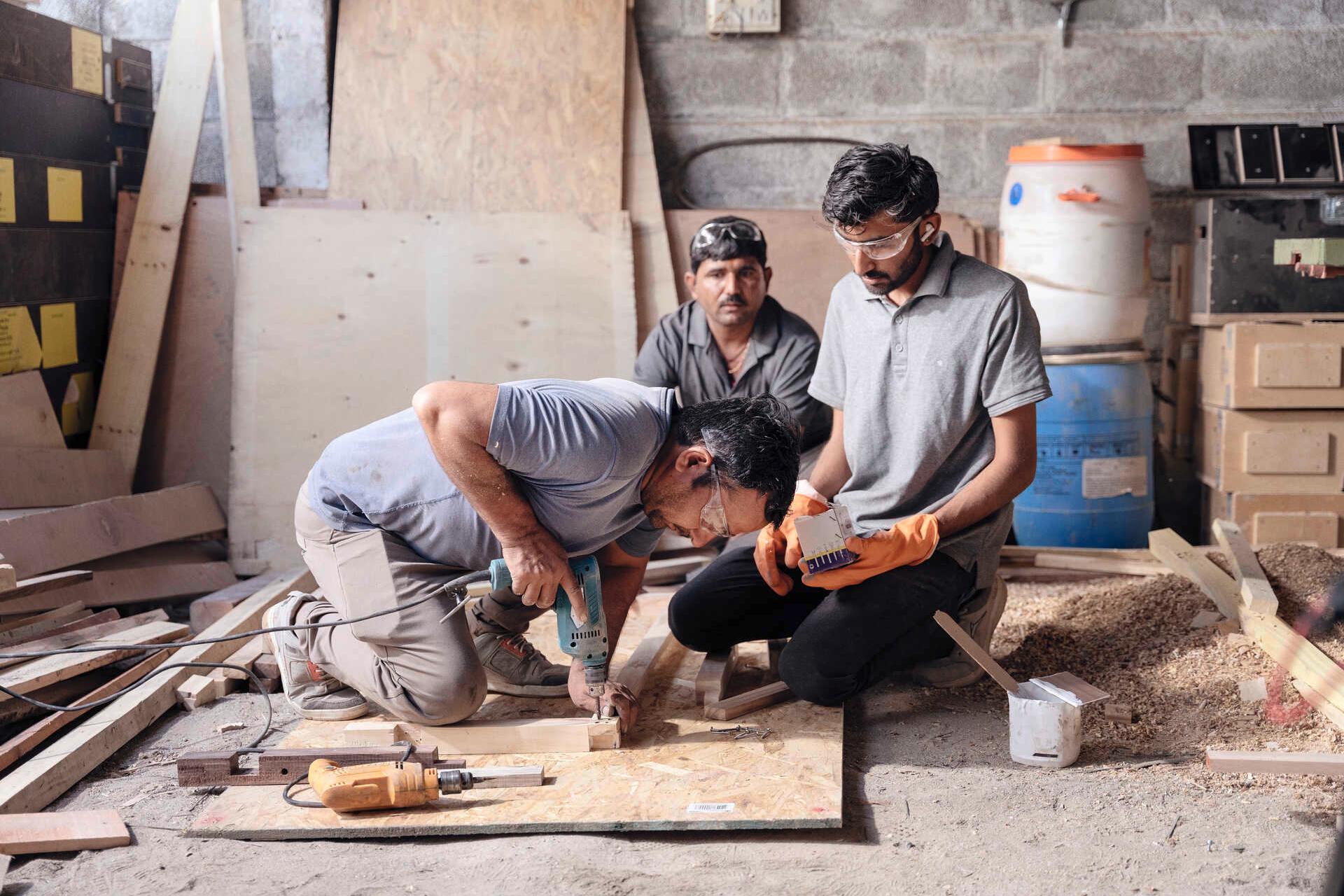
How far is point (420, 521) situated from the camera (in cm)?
243

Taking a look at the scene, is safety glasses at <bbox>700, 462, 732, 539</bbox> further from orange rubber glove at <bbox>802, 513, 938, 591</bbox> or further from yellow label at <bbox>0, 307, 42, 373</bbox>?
yellow label at <bbox>0, 307, 42, 373</bbox>

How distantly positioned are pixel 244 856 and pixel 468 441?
0.84m

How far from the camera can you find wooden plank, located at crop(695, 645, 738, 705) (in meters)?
2.64

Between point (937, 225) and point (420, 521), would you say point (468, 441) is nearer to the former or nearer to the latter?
point (420, 521)

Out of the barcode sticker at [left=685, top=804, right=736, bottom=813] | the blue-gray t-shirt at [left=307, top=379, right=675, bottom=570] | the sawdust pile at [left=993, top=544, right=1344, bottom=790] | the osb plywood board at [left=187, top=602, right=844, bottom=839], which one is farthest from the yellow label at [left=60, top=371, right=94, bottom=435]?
the sawdust pile at [left=993, top=544, right=1344, bottom=790]

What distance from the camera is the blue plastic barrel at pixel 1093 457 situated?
3859 millimetres

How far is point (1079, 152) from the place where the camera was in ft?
12.5

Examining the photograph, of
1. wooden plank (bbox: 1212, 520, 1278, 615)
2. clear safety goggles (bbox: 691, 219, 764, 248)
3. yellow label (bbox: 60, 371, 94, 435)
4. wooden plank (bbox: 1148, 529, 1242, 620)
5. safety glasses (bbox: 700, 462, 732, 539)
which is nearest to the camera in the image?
safety glasses (bbox: 700, 462, 732, 539)

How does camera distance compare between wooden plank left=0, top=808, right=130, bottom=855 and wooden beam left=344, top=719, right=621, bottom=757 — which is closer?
wooden plank left=0, top=808, right=130, bottom=855

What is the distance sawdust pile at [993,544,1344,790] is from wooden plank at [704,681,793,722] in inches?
26.2

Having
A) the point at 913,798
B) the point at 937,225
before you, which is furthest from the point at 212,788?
the point at 937,225

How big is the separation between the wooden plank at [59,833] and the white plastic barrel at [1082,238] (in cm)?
309

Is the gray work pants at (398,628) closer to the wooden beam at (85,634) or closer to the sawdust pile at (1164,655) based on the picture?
the wooden beam at (85,634)

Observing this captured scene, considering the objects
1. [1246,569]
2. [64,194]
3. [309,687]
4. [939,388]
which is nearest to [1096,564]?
[1246,569]
